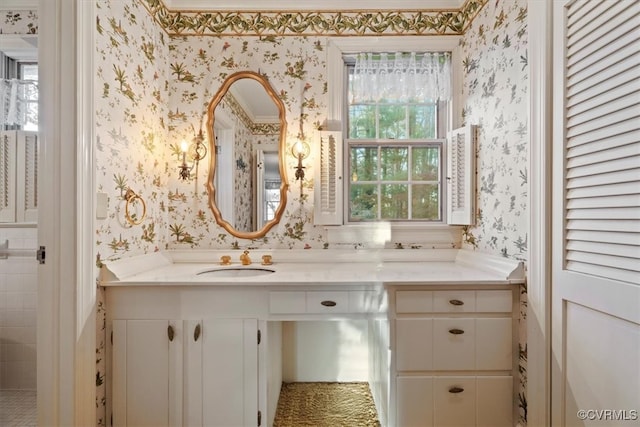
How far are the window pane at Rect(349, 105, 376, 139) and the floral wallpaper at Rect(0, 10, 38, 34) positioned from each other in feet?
7.42

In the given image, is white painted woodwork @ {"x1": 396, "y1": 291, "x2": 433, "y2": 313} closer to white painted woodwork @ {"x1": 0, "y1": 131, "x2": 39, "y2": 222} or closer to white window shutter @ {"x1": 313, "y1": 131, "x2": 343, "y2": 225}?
white window shutter @ {"x1": 313, "y1": 131, "x2": 343, "y2": 225}

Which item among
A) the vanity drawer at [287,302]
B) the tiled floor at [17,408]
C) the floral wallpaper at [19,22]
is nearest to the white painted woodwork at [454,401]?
the vanity drawer at [287,302]

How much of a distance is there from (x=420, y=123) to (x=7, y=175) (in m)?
3.00

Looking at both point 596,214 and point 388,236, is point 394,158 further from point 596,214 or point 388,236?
point 596,214

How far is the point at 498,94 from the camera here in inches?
74.3

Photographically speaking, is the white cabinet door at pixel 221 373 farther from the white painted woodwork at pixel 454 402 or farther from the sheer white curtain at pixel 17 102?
the sheer white curtain at pixel 17 102

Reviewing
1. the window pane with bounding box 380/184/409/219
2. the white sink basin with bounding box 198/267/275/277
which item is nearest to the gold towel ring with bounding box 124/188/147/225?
the white sink basin with bounding box 198/267/275/277

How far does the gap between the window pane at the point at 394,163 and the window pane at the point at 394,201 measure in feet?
0.22

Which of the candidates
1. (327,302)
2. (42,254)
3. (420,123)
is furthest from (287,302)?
(420,123)

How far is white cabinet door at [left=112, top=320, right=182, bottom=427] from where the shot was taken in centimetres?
169

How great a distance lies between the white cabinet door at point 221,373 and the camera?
169cm

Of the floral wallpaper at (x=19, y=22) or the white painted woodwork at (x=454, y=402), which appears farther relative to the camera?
the floral wallpaper at (x=19, y=22)

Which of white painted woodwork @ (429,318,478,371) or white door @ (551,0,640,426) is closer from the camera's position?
white door @ (551,0,640,426)

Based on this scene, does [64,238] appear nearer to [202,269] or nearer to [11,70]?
[202,269]
